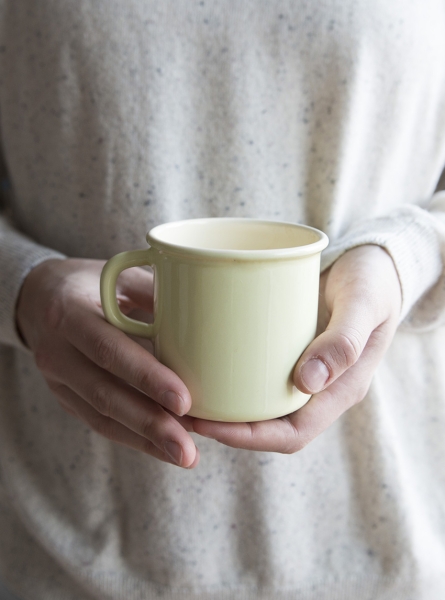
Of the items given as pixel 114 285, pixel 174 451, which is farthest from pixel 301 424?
pixel 114 285

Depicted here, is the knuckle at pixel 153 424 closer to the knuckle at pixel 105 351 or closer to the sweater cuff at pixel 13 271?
the knuckle at pixel 105 351

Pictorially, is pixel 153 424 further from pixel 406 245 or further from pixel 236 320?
pixel 406 245

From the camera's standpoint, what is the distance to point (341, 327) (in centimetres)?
48

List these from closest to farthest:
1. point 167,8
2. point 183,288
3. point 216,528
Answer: point 183,288 → point 167,8 → point 216,528

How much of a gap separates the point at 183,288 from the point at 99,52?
399 mm

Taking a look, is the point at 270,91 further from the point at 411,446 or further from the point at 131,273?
the point at 411,446

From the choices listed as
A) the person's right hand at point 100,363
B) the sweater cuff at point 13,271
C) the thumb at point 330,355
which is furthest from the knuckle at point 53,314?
the thumb at point 330,355

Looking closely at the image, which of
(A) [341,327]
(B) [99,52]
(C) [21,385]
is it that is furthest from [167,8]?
(C) [21,385]

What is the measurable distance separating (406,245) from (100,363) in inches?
15.6

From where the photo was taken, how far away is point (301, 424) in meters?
0.52

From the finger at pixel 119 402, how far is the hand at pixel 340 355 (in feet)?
0.12

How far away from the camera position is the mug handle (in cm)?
50

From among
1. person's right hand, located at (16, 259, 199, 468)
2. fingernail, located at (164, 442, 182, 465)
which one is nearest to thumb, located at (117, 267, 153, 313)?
person's right hand, located at (16, 259, 199, 468)

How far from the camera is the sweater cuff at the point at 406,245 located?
0.61 metres
